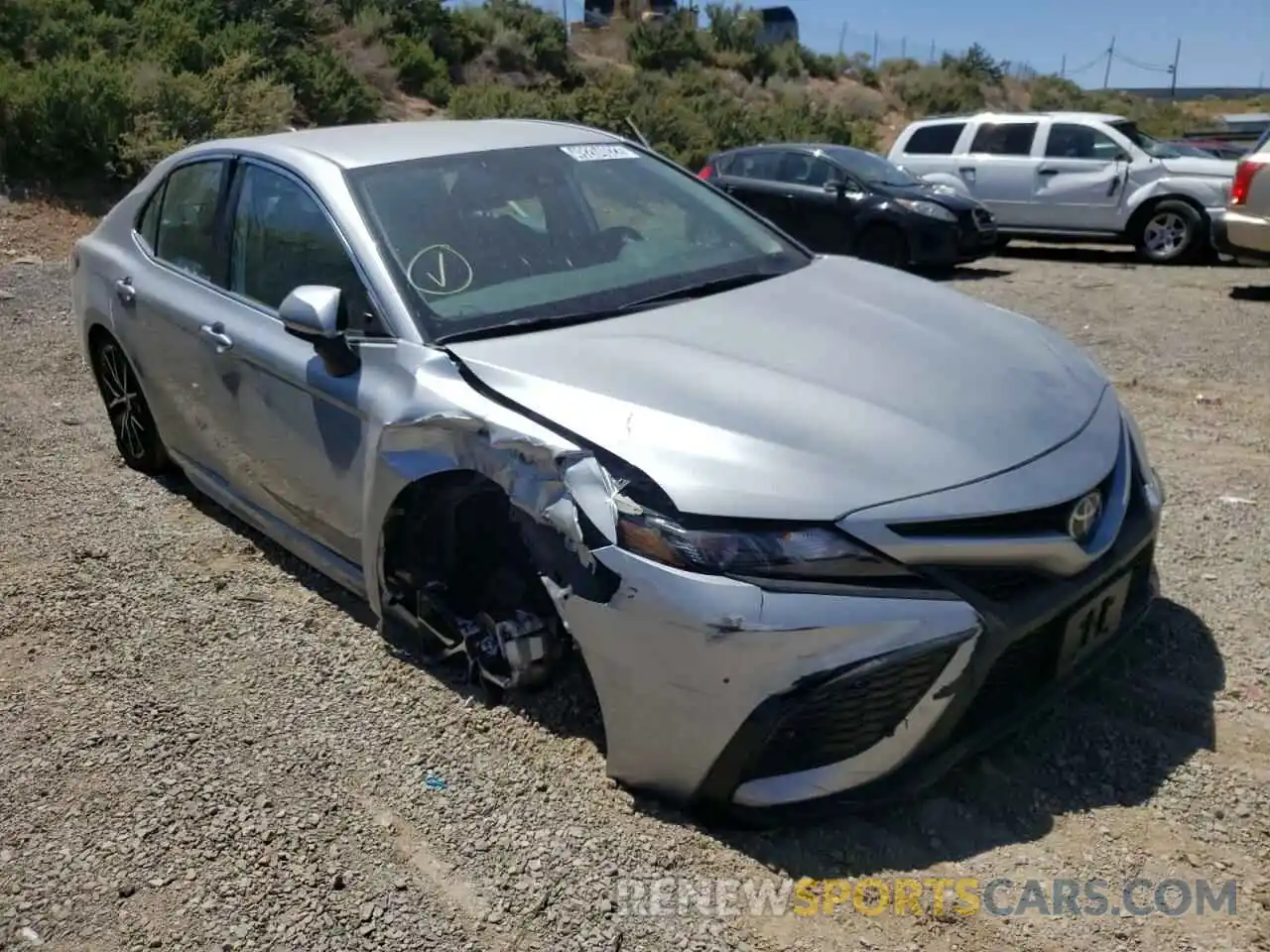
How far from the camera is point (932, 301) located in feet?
12.5

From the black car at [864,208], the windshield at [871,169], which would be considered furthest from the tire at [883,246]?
the windshield at [871,169]

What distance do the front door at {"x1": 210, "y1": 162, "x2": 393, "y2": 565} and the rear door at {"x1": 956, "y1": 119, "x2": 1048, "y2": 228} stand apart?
11.4 meters

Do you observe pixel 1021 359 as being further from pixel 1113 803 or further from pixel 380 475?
pixel 380 475

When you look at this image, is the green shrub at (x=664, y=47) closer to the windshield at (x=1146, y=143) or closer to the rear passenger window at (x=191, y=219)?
the windshield at (x=1146, y=143)

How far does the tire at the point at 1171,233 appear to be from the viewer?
12.6 metres

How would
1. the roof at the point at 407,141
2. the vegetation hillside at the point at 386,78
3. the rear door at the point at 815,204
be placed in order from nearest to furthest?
the roof at the point at 407,141, the rear door at the point at 815,204, the vegetation hillside at the point at 386,78

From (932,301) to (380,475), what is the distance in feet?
5.98

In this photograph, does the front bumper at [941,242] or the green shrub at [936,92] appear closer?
the front bumper at [941,242]

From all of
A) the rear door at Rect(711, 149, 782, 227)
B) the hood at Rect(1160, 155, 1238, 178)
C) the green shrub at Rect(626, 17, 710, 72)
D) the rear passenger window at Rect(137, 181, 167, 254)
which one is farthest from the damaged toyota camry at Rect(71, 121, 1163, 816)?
the green shrub at Rect(626, 17, 710, 72)

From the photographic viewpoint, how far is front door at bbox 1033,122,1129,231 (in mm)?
13109

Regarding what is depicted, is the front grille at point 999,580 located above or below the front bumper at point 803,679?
above

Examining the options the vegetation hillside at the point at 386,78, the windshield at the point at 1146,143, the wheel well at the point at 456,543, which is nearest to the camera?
the wheel well at the point at 456,543

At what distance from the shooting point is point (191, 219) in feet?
14.8

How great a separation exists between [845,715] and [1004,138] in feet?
42.3
